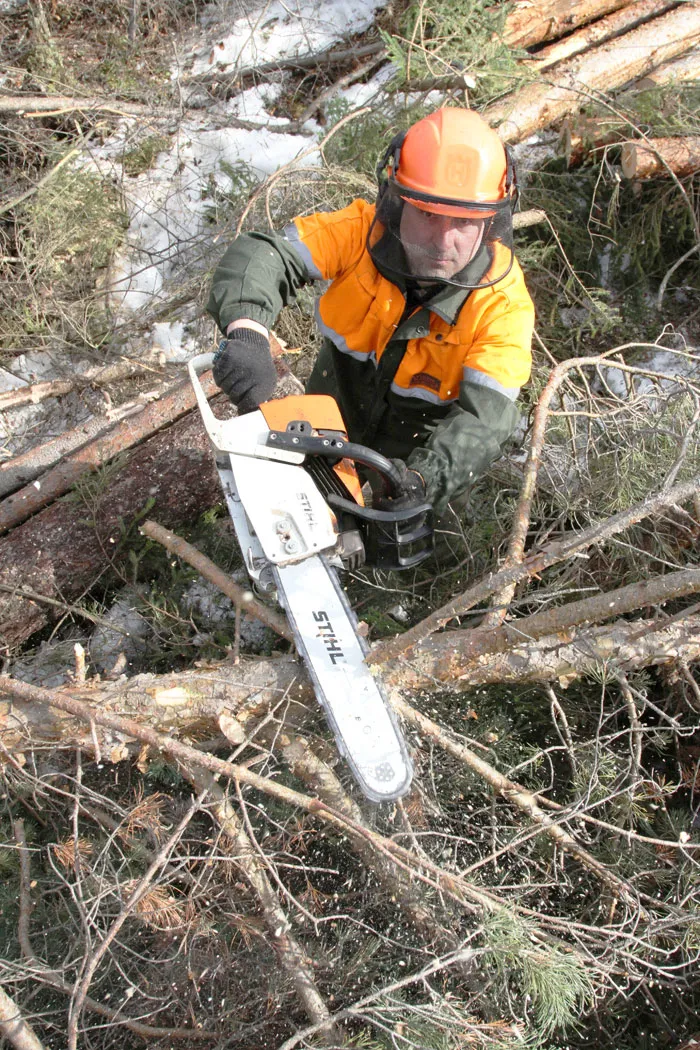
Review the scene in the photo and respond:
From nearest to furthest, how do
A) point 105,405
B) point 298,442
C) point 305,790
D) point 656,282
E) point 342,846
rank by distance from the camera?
point 298,442 < point 342,846 < point 305,790 < point 105,405 < point 656,282

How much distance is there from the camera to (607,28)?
157 inches

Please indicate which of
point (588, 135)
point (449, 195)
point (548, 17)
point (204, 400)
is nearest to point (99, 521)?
point (204, 400)

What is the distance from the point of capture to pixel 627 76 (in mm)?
3893

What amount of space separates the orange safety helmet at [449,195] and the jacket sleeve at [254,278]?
324mm

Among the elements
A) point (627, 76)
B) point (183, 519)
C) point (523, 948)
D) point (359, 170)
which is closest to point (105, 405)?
point (183, 519)

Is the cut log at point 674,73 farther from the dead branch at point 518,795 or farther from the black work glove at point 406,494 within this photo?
the dead branch at point 518,795

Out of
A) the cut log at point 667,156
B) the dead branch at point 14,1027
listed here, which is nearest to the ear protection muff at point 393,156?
the cut log at point 667,156

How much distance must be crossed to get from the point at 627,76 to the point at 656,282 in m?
1.14

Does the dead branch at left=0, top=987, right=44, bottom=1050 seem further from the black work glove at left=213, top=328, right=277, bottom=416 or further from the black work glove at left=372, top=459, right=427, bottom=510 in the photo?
the black work glove at left=213, top=328, right=277, bottom=416

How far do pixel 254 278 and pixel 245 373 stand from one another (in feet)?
1.27

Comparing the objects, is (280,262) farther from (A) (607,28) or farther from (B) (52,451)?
(A) (607,28)

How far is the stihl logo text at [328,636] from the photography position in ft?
6.67

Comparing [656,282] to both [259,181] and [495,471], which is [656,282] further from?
[259,181]

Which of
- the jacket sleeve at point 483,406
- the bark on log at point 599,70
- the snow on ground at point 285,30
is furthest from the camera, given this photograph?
the snow on ground at point 285,30
